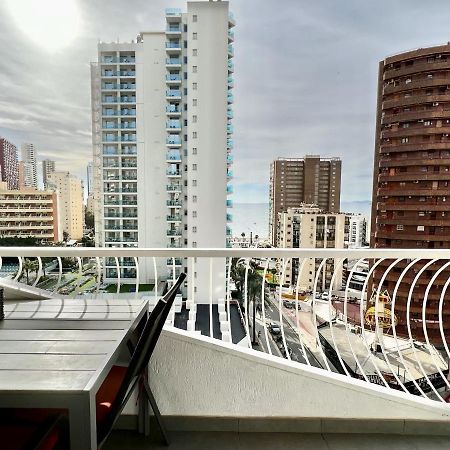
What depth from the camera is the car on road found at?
221 cm

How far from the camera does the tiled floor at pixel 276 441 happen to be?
5.87ft

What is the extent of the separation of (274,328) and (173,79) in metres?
18.3

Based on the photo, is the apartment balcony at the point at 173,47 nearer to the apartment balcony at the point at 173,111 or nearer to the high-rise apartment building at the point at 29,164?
the apartment balcony at the point at 173,111

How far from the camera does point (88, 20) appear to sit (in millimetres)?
5902

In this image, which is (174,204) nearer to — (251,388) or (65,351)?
(251,388)

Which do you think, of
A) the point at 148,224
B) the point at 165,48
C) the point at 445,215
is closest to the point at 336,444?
the point at 445,215

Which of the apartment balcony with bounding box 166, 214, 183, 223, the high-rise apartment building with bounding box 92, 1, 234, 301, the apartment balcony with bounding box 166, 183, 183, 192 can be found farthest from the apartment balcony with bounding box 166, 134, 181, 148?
the apartment balcony with bounding box 166, 214, 183, 223

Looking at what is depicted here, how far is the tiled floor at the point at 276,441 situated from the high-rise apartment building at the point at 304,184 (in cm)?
395

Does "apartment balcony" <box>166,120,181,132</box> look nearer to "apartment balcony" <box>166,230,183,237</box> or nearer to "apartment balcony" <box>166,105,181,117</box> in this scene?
"apartment balcony" <box>166,105,181,117</box>

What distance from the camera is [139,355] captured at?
124cm

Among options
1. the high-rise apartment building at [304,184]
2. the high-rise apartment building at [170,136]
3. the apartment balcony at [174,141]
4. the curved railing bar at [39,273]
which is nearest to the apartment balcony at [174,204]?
the high-rise apartment building at [170,136]

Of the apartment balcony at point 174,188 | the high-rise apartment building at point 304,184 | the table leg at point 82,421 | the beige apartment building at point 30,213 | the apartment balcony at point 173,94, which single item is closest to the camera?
the table leg at point 82,421

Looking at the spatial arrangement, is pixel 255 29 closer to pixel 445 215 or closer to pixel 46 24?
pixel 46 24

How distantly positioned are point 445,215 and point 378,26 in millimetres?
3449
